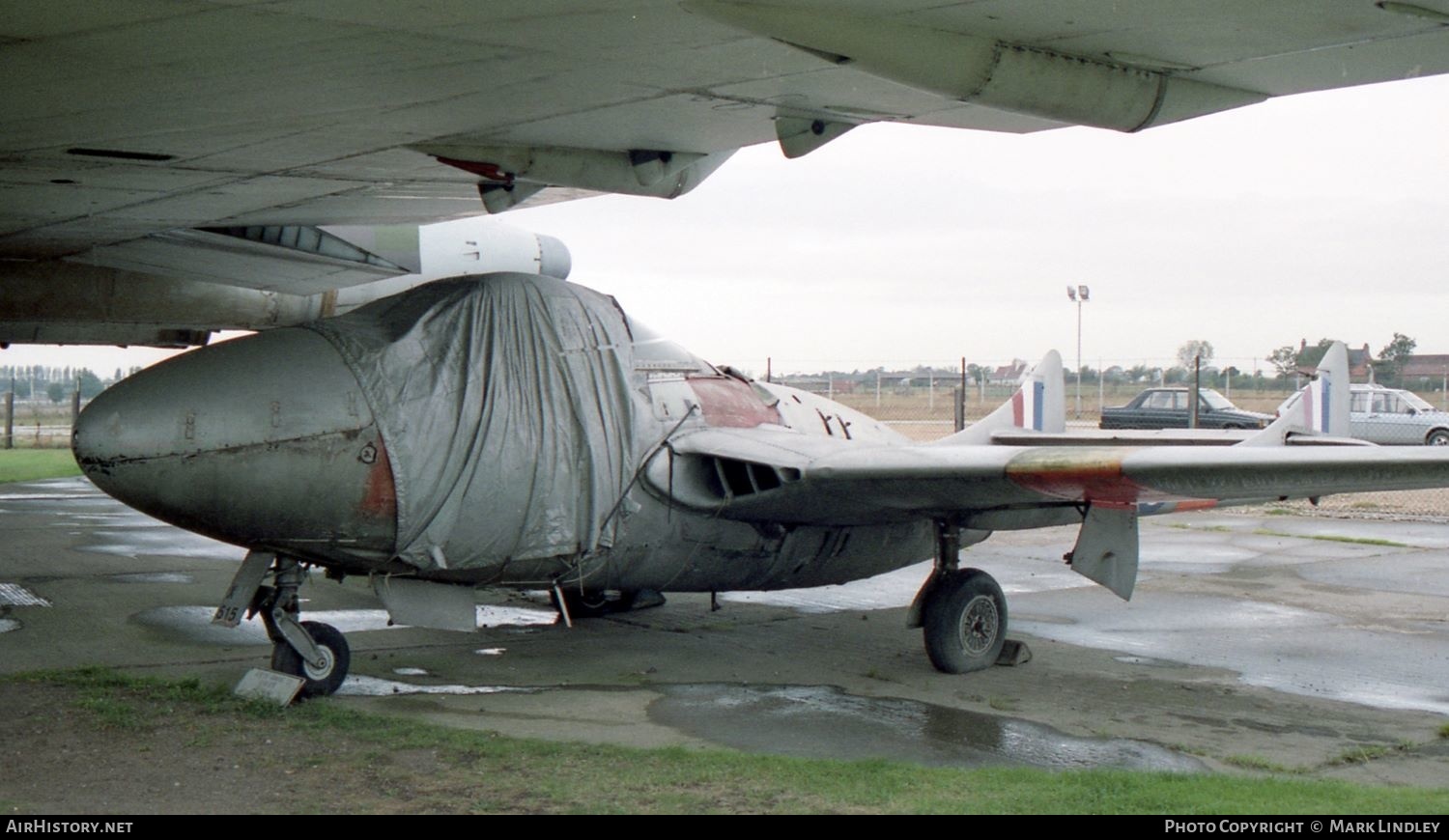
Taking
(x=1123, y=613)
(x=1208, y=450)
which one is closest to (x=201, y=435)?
(x=1208, y=450)

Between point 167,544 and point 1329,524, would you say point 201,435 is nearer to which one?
point 167,544

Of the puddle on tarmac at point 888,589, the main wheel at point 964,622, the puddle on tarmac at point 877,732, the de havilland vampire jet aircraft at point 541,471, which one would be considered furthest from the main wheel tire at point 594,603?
the main wheel at point 964,622

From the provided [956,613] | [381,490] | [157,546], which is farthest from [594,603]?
[157,546]

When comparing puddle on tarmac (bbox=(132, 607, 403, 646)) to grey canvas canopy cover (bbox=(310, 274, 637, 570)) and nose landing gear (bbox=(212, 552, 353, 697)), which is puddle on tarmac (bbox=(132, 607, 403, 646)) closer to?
nose landing gear (bbox=(212, 552, 353, 697))

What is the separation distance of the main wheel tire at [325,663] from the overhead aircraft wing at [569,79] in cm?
302

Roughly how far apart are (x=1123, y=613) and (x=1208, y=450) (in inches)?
165

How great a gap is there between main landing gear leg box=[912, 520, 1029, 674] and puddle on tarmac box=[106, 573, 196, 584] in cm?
752

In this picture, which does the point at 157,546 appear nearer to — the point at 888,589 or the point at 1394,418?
the point at 888,589

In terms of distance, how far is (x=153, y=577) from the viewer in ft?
43.5

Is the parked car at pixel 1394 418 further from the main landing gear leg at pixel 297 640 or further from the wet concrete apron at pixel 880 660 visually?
the main landing gear leg at pixel 297 640

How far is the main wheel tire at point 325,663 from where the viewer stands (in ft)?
26.0

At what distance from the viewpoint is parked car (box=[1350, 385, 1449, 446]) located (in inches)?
1336

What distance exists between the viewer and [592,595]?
11.4 meters

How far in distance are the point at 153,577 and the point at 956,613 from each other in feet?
26.9
